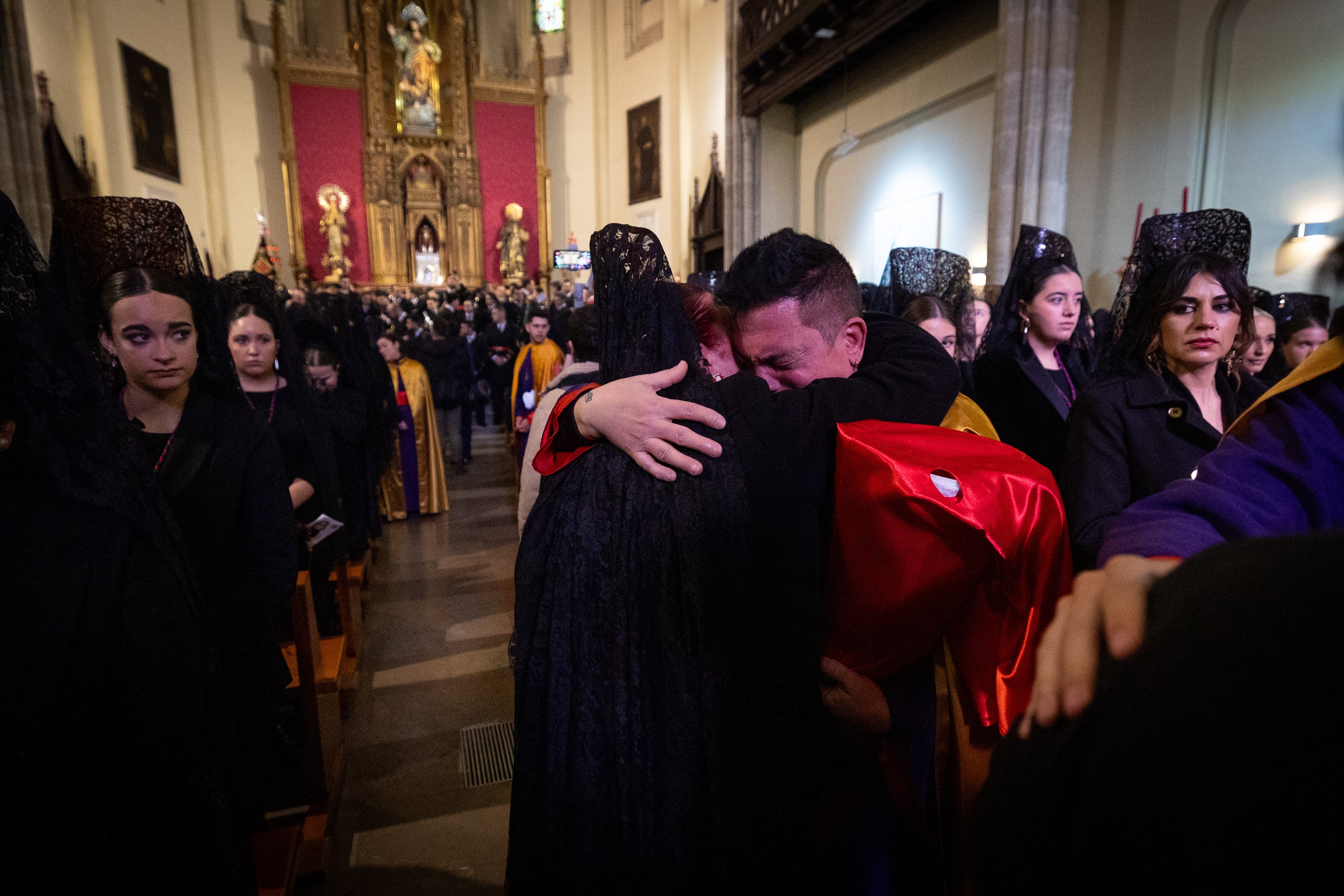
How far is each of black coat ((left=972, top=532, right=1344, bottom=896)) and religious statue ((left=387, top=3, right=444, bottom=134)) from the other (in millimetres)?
18883

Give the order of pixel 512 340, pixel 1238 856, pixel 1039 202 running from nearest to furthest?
pixel 1238 856 → pixel 1039 202 → pixel 512 340

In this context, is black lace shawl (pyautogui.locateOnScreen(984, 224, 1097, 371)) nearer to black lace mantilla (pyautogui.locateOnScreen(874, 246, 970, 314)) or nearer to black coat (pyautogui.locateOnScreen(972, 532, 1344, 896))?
black lace mantilla (pyautogui.locateOnScreen(874, 246, 970, 314))

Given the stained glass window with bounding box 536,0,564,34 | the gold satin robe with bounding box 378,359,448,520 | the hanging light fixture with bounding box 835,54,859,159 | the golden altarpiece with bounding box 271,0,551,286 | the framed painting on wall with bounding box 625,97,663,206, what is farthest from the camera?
the stained glass window with bounding box 536,0,564,34

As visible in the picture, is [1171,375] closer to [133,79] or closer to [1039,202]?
[1039,202]

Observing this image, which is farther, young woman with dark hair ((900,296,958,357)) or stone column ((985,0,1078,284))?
stone column ((985,0,1078,284))

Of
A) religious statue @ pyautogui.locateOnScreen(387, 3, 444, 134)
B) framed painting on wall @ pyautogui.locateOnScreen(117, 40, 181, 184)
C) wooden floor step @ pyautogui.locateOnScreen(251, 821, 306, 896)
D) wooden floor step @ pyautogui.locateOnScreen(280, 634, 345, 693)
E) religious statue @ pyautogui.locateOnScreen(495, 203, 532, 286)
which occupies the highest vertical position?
religious statue @ pyautogui.locateOnScreen(387, 3, 444, 134)

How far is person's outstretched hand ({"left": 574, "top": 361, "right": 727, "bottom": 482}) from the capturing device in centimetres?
101

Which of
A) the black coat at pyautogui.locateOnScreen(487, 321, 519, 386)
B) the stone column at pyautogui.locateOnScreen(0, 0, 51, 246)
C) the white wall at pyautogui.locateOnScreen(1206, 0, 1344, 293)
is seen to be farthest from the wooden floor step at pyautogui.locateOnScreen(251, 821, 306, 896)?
the black coat at pyautogui.locateOnScreen(487, 321, 519, 386)

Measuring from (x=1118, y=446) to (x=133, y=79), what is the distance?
15.7 metres

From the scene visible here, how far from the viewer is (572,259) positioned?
468 cm

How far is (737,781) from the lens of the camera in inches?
40.6

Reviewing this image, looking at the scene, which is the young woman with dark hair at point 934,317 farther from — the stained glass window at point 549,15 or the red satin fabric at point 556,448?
the stained glass window at point 549,15

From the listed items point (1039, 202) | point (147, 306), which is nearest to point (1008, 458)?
point (147, 306)

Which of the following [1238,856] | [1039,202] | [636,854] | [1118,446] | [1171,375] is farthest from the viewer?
[1039,202]
